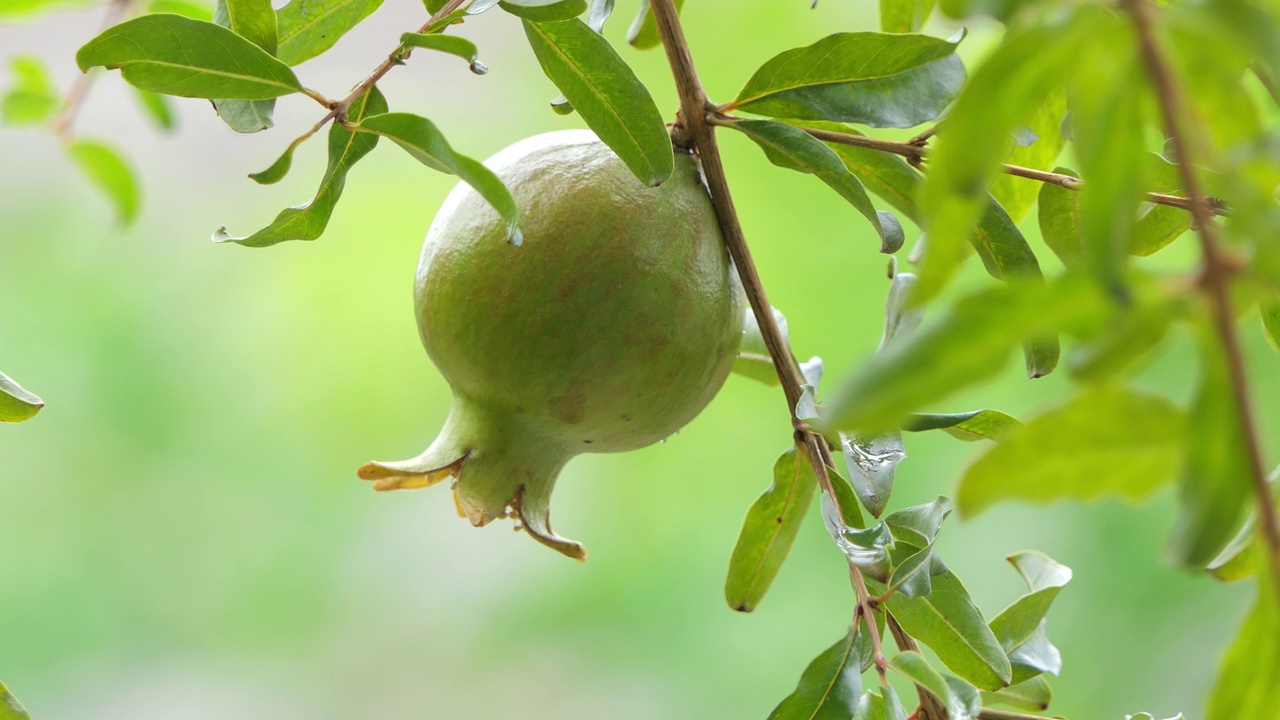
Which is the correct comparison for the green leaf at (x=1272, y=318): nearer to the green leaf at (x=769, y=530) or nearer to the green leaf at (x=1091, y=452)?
the green leaf at (x=769, y=530)

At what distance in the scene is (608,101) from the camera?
0.57 meters

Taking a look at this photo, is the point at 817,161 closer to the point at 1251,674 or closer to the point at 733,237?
the point at 733,237

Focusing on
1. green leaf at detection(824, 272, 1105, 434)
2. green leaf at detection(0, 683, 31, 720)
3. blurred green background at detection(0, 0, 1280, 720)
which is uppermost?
green leaf at detection(824, 272, 1105, 434)

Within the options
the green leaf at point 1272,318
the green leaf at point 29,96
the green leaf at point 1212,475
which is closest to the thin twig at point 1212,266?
the green leaf at point 1212,475

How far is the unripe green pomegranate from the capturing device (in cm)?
61

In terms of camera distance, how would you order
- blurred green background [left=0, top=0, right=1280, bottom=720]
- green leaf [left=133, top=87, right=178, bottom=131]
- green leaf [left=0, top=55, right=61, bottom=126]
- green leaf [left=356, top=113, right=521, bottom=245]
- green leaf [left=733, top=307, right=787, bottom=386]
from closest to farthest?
green leaf [left=356, top=113, right=521, bottom=245] → green leaf [left=733, top=307, right=787, bottom=386] → green leaf [left=0, top=55, right=61, bottom=126] → green leaf [left=133, top=87, right=178, bottom=131] → blurred green background [left=0, top=0, right=1280, bottom=720]

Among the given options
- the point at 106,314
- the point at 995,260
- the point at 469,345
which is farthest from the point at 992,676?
the point at 106,314

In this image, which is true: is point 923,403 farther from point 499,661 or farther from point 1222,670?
point 499,661

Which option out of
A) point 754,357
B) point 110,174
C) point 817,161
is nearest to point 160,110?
point 110,174

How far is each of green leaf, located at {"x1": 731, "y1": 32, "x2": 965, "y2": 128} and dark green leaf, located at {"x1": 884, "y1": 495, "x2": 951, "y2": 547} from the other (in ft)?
0.67

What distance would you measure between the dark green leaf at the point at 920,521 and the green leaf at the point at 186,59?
1.29 ft

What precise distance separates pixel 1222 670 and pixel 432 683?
2704 mm

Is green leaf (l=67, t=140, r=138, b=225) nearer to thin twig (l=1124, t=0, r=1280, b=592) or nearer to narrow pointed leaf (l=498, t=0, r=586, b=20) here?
narrow pointed leaf (l=498, t=0, r=586, b=20)

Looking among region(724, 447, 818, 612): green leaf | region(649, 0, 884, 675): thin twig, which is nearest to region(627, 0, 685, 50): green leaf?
region(649, 0, 884, 675): thin twig
